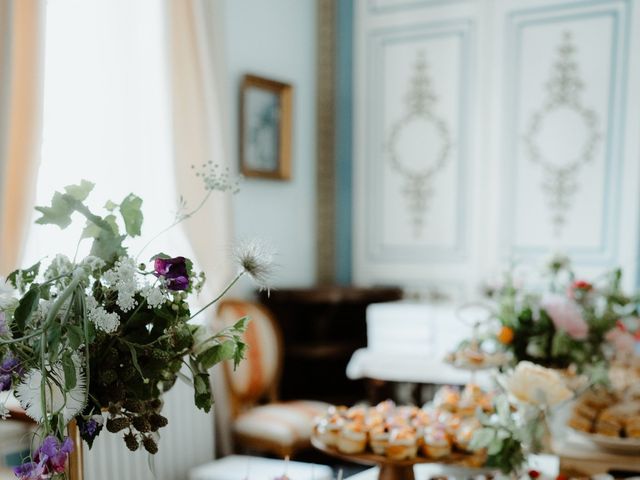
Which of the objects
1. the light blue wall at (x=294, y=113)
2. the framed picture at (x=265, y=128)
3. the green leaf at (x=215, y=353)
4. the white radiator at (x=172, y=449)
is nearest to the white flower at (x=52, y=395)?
the green leaf at (x=215, y=353)

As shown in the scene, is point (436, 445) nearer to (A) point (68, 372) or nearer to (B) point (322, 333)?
(A) point (68, 372)

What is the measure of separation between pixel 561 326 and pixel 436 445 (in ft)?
1.85

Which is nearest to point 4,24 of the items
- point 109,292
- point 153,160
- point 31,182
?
point 31,182

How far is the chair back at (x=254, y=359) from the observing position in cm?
344

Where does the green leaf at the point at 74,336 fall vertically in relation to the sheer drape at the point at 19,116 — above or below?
below

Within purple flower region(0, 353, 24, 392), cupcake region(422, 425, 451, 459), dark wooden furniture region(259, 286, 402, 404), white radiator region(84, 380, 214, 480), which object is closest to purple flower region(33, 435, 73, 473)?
purple flower region(0, 353, 24, 392)

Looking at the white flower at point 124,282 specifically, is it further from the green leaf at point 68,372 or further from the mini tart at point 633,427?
the mini tart at point 633,427

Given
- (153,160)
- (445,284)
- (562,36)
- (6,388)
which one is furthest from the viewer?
(445,284)

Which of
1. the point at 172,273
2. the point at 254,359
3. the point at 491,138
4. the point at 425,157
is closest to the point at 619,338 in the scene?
Answer: the point at 172,273

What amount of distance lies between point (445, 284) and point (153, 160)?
211 centimetres

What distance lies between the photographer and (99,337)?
1226 mm

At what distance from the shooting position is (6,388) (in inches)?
45.7

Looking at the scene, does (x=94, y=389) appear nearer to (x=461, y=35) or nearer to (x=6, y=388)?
A: (x=6, y=388)

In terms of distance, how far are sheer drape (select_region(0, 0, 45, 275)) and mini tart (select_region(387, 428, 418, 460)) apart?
57.3 inches
